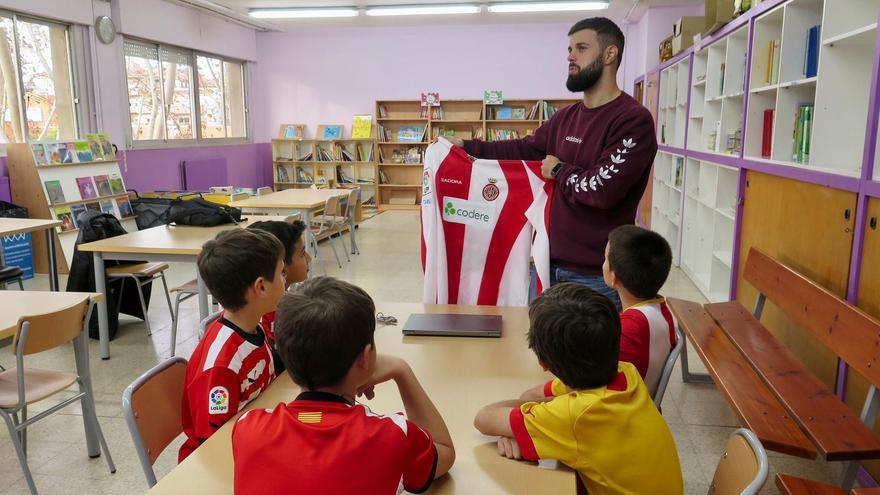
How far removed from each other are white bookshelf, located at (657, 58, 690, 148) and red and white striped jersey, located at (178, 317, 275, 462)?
5.64 m

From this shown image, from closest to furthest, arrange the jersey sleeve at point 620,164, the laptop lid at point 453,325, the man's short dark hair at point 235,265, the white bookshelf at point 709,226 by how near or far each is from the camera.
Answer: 1. the man's short dark hair at point 235,265
2. the laptop lid at point 453,325
3. the jersey sleeve at point 620,164
4. the white bookshelf at point 709,226

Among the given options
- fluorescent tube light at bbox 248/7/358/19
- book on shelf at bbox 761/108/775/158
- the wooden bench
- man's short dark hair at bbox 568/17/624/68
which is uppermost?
fluorescent tube light at bbox 248/7/358/19

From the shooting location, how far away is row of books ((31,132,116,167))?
5.97 meters

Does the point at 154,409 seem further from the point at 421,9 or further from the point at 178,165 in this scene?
the point at 421,9

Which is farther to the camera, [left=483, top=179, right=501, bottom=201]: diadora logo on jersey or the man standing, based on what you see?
[left=483, top=179, right=501, bottom=201]: diadora logo on jersey

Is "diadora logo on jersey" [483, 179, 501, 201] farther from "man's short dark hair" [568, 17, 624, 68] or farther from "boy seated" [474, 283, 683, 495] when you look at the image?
"boy seated" [474, 283, 683, 495]

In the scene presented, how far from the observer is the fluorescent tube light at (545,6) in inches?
328

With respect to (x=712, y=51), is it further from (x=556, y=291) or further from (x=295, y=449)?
(x=295, y=449)

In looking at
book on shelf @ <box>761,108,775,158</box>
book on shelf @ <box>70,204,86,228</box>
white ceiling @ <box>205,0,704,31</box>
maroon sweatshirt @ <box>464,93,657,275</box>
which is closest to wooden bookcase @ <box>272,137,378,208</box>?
white ceiling @ <box>205,0,704,31</box>

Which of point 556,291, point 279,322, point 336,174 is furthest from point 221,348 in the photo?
point 336,174

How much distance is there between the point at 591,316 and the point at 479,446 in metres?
0.35

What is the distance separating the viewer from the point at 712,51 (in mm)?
5316

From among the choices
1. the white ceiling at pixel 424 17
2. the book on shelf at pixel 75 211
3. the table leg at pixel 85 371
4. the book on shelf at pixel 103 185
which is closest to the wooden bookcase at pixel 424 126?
the white ceiling at pixel 424 17

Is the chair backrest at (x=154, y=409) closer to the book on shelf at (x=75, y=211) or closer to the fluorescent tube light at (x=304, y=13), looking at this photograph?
the book on shelf at (x=75, y=211)
